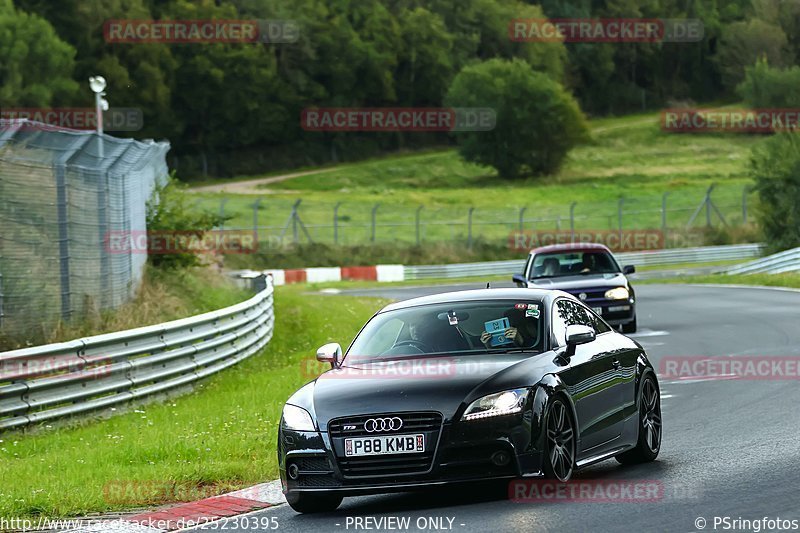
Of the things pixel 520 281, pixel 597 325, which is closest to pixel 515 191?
pixel 520 281

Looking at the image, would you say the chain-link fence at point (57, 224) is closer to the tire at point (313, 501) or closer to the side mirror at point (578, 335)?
the tire at point (313, 501)

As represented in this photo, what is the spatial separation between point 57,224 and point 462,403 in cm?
Result: 1027

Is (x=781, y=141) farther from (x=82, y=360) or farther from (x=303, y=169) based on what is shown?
(x=303, y=169)

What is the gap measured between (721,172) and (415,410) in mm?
100928

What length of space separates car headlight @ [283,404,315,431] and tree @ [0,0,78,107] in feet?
296

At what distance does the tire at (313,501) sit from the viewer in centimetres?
880

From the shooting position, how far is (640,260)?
6034cm

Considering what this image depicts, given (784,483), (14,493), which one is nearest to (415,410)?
(784,483)

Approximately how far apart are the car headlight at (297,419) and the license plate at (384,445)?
1.04 feet

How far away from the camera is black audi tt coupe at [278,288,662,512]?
8508mm

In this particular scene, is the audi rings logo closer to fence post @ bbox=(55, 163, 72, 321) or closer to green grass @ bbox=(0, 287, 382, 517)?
green grass @ bbox=(0, 287, 382, 517)

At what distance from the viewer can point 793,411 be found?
1314 cm

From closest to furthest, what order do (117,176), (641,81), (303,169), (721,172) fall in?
(117,176)
(721,172)
(303,169)
(641,81)

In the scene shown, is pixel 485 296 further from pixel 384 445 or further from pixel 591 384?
pixel 384 445
